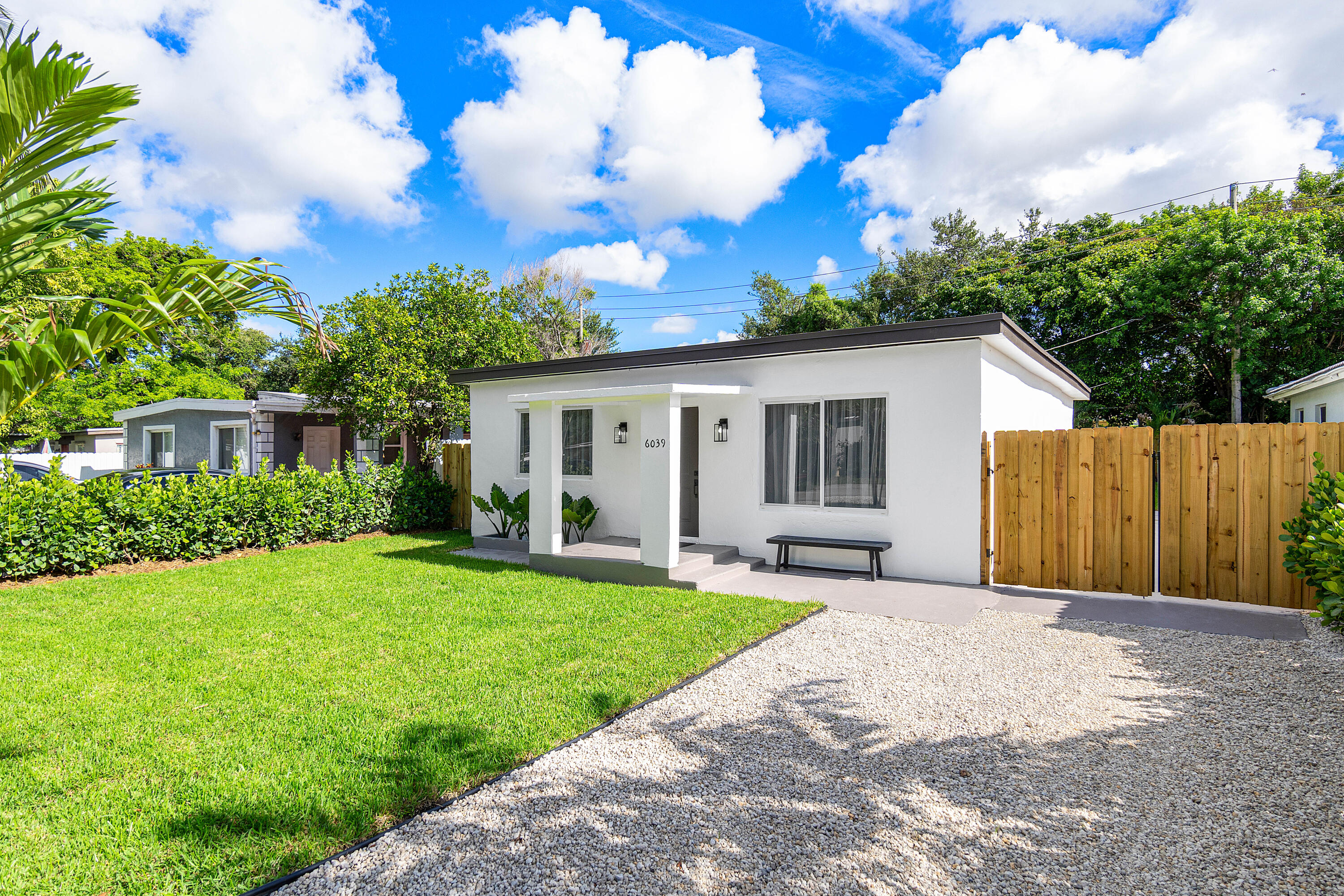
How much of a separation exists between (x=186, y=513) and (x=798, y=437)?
351 inches

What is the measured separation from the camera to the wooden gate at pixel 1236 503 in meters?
6.21

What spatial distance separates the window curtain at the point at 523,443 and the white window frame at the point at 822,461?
14.9ft

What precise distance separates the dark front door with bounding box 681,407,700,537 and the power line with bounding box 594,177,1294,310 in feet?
70.6

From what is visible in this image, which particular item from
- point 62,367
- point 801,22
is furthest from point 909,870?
point 801,22

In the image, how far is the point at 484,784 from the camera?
319cm

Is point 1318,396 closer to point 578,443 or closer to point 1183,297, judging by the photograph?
point 1183,297

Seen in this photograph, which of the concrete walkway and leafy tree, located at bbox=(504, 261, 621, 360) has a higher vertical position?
leafy tree, located at bbox=(504, 261, 621, 360)

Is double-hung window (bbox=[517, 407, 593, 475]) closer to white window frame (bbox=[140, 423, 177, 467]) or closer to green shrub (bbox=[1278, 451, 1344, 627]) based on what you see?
green shrub (bbox=[1278, 451, 1344, 627])

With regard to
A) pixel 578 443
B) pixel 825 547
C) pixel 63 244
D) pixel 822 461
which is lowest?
pixel 825 547

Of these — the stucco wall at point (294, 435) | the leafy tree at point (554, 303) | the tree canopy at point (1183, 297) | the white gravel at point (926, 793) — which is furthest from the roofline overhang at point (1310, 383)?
the leafy tree at point (554, 303)

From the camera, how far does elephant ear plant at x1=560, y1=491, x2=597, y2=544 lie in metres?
9.70

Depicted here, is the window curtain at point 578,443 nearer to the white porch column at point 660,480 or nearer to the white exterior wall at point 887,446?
the white exterior wall at point 887,446

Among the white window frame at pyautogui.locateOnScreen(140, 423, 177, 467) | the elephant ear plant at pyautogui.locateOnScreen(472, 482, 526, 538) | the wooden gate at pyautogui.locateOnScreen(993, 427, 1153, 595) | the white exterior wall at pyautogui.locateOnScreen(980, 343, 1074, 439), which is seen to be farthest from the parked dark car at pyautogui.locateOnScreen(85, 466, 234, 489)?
the wooden gate at pyautogui.locateOnScreen(993, 427, 1153, 595)

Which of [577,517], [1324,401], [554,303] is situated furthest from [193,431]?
[1324,401]
